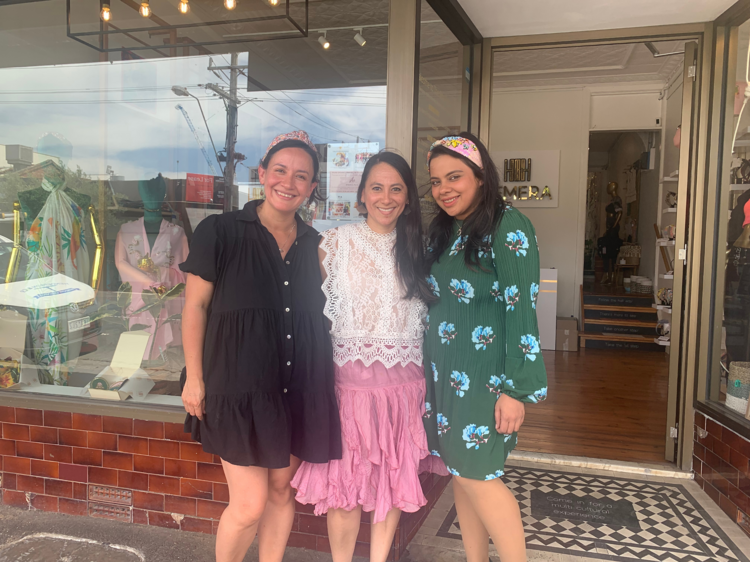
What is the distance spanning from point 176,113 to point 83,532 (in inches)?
78.2

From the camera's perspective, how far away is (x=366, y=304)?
1.78 meters

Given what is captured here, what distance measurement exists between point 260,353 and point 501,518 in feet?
3.02

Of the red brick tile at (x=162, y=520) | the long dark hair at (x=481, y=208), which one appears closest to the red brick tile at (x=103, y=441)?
the red brick tile at (x=162, y=520)

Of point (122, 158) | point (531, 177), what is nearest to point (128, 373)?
point (122, 158)

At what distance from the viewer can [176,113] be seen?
2.74 m

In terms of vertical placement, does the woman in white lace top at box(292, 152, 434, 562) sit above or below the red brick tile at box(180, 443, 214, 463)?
above

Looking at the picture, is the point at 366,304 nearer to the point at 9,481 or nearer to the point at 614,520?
the point at 614,520

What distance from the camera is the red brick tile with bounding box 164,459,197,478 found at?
8.00ft

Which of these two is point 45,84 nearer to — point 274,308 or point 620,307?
point 274,308

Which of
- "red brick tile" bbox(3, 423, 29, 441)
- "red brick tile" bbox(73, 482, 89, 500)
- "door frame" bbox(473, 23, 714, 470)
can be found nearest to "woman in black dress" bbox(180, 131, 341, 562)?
"red brick tile" bbox(73, 482, 89, 500)

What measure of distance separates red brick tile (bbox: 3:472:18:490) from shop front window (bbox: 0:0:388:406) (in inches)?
16.3

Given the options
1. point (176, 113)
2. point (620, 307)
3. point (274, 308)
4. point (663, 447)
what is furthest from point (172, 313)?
point (620, 307)

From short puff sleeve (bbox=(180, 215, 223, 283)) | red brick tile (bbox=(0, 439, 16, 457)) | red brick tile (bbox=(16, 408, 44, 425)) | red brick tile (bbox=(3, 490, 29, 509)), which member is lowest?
red brick tile (bbox=(3, 490, 29, 509))

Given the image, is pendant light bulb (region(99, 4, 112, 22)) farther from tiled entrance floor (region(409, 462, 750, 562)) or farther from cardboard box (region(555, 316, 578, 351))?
cardboard box (region(555, 316, 578, 351))
